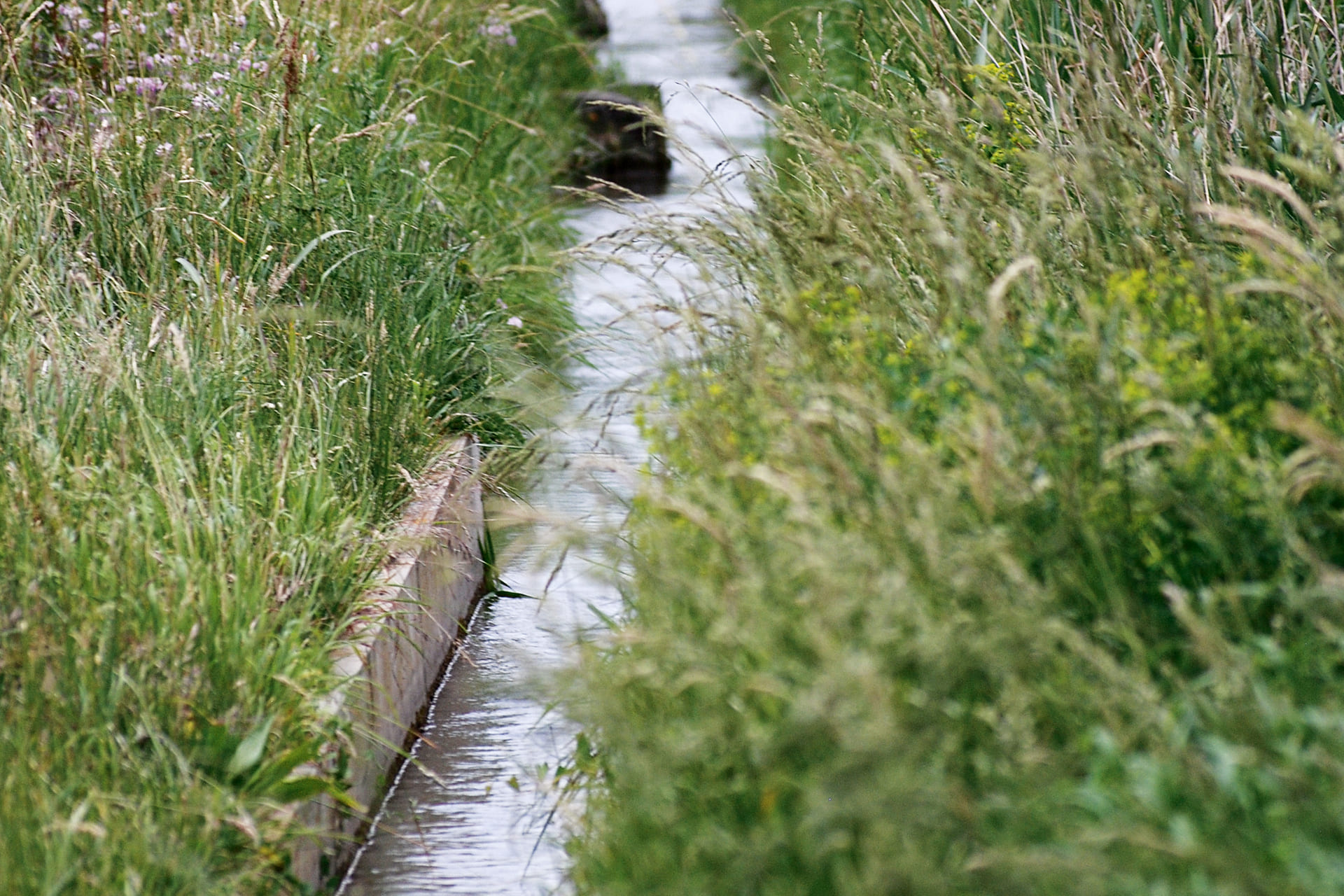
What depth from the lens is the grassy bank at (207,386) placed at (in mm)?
2947

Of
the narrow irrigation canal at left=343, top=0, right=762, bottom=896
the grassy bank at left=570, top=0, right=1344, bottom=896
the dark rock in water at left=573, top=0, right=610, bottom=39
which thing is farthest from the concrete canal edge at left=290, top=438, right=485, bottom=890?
the dark rock in water at left=573, top=0, right=610, bottom=39

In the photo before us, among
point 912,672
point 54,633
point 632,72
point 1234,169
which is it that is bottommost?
point 632,72

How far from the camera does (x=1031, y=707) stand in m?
2.43

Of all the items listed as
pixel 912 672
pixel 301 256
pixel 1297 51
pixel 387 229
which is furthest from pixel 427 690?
pixel 1297 51

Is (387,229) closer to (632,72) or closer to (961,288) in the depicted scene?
(961,288)

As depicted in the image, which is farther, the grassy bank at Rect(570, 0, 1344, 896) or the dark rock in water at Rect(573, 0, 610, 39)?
the dark rock in water at Rect(573, 0, 610, 39)

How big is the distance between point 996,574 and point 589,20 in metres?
13.7

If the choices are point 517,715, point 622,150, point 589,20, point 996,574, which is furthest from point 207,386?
point 589,20

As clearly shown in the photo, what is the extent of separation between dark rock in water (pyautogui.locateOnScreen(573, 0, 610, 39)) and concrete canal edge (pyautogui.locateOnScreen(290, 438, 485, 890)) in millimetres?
10712

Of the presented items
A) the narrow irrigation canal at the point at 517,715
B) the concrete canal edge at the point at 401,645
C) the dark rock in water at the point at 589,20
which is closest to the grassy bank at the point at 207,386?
the concrete canal edge at the point at 401,645

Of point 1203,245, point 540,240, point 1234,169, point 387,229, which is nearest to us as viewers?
point 1234,169

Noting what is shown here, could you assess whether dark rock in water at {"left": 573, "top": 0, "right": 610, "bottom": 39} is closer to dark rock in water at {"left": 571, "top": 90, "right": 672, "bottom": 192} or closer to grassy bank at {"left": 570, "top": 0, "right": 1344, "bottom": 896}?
dark rock in water at {"left": 571, "top": 90, "right": 672, "bottom": 192}

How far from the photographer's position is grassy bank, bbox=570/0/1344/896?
6.92 ft

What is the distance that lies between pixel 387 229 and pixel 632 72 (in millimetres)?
8979
